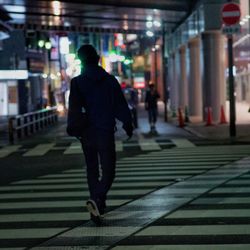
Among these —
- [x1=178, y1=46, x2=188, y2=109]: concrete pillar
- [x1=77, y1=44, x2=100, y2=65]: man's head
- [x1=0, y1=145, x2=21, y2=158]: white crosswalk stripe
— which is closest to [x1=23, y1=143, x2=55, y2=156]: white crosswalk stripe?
[x1=0, y1=145, x2=21, y2=158]: white crosswalk stripe

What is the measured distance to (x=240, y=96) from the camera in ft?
183

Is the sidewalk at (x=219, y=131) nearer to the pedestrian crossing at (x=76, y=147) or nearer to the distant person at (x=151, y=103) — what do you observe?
the pedestrian crossing at (x=76, y=147)

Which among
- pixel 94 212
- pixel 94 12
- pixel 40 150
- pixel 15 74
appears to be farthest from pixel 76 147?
pixel 15 74

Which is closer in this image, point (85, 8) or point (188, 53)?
point (85, 8)

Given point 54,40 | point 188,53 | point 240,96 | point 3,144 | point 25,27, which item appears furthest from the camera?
point 54,40

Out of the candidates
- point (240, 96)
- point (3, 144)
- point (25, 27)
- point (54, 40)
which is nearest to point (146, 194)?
point (3, 144)

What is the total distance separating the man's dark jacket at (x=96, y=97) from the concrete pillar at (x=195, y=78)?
2770 centimetres

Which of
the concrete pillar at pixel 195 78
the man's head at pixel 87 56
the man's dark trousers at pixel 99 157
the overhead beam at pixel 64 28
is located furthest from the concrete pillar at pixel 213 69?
the man's dark trousers at pixel 99 157

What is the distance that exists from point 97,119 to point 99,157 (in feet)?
1.42

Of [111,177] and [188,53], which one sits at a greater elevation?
[188,53]

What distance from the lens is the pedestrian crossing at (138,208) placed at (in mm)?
6824

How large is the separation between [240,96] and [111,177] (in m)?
49.5

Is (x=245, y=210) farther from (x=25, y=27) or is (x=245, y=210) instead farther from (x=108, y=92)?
(x=25, y=27)

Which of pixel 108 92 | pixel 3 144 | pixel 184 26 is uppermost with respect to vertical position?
pixel 184 26
